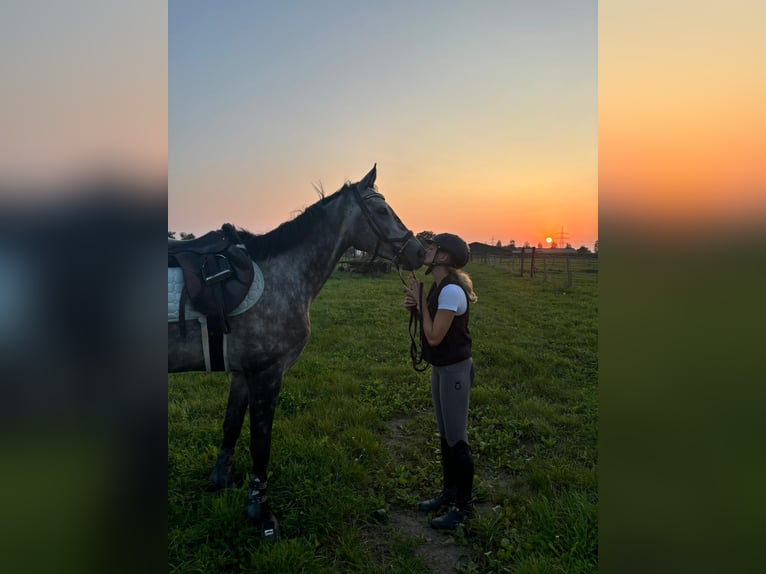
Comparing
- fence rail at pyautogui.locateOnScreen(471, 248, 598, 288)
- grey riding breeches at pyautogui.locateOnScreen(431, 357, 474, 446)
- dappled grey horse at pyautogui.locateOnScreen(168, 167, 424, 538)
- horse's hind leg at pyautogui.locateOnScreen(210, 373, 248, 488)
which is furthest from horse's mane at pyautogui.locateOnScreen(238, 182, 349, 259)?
fence rail at pyautogui.locateOnScreen(471, 248, 598, 288)

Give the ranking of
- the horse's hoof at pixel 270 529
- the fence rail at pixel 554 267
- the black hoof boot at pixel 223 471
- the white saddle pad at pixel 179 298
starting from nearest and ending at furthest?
1. the white saddle pad at pixel 179 298
2. the horse's hoof at pixel 270 529
3. the black hoof boot at pixel 223 471
4. the fence rail at pixel 554 267

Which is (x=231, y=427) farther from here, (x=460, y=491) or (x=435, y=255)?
(x=435, y=255)

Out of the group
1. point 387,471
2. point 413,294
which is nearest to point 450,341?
point 413,294

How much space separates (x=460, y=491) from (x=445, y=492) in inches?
9.4

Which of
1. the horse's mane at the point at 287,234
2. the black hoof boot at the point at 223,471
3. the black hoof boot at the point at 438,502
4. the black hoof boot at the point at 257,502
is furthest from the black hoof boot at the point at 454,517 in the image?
the horse's mane at the point at 287,234

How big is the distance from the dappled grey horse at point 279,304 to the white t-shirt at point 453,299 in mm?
491

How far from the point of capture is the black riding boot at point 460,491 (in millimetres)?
3168

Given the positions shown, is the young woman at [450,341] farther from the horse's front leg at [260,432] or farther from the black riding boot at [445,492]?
the horse's front leg at [260,432]

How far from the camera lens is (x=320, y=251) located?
3.40m
